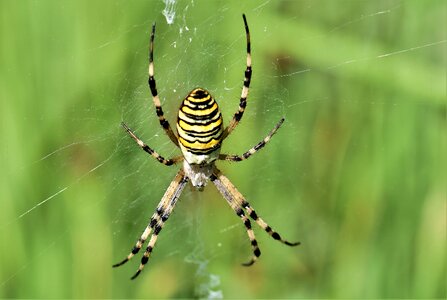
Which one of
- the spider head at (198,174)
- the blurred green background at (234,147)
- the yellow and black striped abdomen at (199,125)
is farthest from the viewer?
the spider head at (198,174)

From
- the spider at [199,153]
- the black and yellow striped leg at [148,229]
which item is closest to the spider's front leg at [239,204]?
the spider at [199,153]

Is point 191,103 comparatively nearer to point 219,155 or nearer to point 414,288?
point 219,155

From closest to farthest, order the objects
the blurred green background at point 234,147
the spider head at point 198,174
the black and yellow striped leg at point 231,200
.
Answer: the blurred green background at point 234,147 < the spider head at point 198,174 < the black and yellow striped leg at point 231,200

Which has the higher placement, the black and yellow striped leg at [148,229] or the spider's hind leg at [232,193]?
the spider's hind leg at [232,193]

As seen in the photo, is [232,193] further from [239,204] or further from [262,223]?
[262,223]

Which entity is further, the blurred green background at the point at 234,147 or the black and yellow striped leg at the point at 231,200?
the black and yellow striped leg at the point at 231,200

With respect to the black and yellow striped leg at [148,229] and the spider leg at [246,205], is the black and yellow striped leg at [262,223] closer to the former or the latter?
the spider leg at [246,205]

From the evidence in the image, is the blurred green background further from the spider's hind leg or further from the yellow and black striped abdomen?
the yellow and black striped abdomen

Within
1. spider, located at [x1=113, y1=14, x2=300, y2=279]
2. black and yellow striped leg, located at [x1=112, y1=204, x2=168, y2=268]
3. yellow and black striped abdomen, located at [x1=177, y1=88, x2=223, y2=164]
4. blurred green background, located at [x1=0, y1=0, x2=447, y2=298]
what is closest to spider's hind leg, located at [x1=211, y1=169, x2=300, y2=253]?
spider, located at [x1=113, y1=14, x2=300, y2=279]
